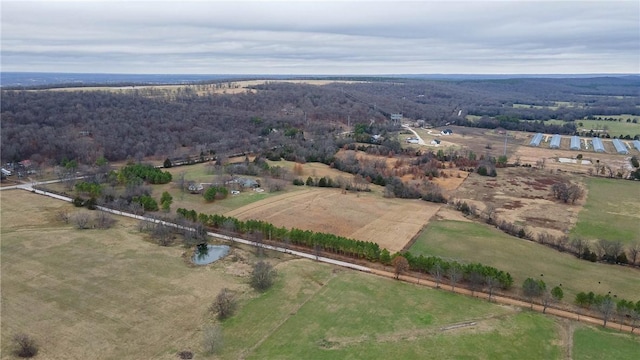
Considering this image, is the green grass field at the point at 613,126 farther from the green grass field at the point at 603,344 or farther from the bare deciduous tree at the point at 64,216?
the bare deciduous tree at the point at 64,216

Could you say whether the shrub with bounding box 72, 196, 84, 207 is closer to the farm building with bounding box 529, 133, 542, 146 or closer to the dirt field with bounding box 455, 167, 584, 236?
the dirt field with bounding box 455, 167, 584, 236

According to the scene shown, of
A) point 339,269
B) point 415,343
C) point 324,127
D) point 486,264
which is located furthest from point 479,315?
point 324,127

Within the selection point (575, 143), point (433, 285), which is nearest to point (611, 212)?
point (433, 285)

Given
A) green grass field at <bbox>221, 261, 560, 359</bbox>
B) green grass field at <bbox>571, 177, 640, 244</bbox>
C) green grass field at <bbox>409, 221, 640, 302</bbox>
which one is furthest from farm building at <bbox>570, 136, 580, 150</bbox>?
green grass field at <bbox>221, 261, 560, 359</bbox>

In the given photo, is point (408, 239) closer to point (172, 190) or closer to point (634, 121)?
point (172, 190)

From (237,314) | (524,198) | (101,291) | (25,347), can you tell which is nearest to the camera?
(25,347)

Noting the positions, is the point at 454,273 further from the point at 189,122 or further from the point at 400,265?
the point at 189,122
